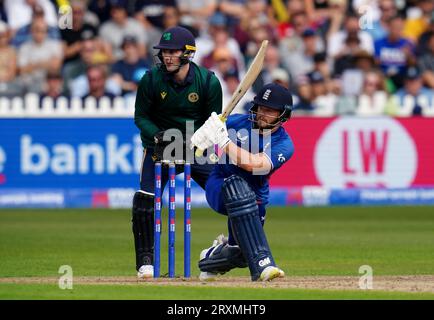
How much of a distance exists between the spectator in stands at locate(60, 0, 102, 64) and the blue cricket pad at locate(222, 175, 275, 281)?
1118 centimetres

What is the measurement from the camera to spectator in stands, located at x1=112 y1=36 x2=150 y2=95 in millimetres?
20125

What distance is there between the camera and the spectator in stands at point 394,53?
70.8 feet

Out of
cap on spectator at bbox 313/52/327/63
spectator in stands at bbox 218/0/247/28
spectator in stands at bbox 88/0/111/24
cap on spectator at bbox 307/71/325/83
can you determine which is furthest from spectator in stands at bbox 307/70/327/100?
spectator in stands at bbox 88/0/111/24

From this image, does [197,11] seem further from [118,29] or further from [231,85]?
[231,85]

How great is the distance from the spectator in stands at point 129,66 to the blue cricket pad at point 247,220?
10716 millimetres

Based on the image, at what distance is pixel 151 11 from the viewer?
21.4 meters

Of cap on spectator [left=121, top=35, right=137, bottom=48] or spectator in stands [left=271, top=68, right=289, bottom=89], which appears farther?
cap on spectator [left=121, top=35, right=137, bottom=48]

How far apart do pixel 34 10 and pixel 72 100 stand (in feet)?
7.38

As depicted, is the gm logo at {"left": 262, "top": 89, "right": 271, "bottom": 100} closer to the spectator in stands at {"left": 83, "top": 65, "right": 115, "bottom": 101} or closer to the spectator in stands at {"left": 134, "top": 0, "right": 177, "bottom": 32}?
the spectator in stands at {"left": 83, "top": 65, "right": 115, "bottom": 101}

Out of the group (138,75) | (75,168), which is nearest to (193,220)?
(75,168)

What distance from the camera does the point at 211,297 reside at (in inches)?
333

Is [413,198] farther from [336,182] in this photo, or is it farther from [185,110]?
[185,110]

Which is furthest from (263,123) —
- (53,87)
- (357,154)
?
(53,87)

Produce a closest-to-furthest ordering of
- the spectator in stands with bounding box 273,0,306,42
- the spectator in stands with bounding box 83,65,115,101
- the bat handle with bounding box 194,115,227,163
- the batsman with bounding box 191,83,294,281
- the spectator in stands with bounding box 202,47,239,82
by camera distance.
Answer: the batsman with bounding box 191,83,294,281, the bat handle with bounding box 194,115,227,163, the spectator in stands with bounding box 83,65,115,101, the spectator in stands with bounding box 202,47,239,82, the spectator in stands with bounding box 273,0,306,42
